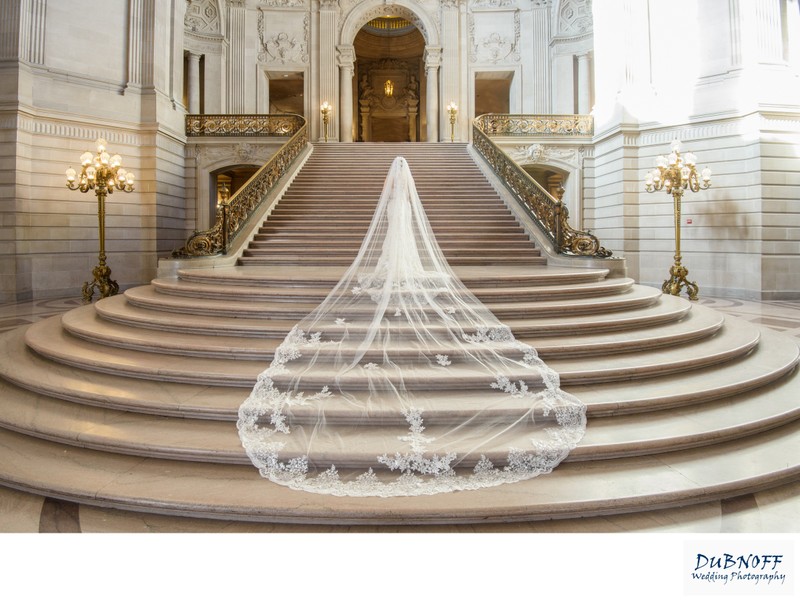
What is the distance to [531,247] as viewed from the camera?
321 inches

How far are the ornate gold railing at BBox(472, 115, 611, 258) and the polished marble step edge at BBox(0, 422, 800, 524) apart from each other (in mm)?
4534

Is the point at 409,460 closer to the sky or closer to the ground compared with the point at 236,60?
closer to the ground

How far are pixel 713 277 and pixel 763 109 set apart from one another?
3834 mm

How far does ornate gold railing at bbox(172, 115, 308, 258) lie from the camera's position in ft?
24.4

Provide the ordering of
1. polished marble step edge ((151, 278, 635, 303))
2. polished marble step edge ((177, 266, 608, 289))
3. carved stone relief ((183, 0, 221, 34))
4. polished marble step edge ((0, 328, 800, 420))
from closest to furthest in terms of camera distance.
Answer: polished marble step edge ((0, 328, 800, 420)) < polished marble step edge ((151, 278, 635, 303)) < polished marble step edge ((177, 266, 608, 289)) < carved stone relief ((183, 0, 221, 34))

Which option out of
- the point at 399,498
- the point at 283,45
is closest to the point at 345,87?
the point at 283,45

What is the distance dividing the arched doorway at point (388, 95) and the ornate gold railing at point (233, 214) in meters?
13.3

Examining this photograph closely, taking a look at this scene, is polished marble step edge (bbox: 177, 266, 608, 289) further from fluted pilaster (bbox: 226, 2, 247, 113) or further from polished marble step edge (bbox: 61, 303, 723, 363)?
fluted pilaster (bbox: 226, 2, 247, 113)

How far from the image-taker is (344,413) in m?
3.28

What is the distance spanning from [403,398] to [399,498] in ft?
3.03

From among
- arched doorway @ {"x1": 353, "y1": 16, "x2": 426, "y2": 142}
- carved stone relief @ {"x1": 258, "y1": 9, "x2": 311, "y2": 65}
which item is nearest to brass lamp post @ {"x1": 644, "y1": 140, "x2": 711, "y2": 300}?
carved stone relief @ {"x1": 258, "y1": 9, "x2": 311, "y2": 65}

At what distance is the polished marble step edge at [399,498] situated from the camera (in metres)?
2.55

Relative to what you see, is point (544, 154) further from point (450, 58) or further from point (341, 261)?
point (341, 261)

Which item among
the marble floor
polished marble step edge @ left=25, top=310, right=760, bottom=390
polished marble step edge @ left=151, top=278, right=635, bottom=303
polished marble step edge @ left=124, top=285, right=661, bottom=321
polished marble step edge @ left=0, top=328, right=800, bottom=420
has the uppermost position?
polished marble step edge @ left=151, top=278, right=635, bottom=303
